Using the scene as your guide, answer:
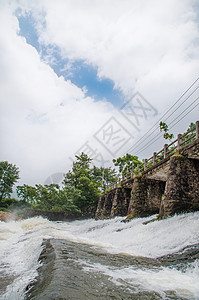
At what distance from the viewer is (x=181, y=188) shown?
10.4m

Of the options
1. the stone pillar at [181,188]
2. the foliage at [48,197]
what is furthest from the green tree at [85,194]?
the stone pillar at [181,188]

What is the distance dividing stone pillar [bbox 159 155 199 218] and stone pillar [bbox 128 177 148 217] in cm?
484

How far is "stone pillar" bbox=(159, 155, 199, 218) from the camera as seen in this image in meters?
9.88

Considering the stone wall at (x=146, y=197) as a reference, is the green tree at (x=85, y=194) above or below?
above

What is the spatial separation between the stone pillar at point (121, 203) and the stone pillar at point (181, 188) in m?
10.7

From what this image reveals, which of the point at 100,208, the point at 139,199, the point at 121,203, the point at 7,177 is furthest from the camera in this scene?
the point at 7,177

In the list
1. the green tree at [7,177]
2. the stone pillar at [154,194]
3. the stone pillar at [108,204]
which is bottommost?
the stone pillar at [154,194]

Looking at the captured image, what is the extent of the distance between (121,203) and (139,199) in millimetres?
5969

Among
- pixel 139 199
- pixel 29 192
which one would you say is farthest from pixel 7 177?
pixel 139 199

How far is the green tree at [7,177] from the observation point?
4161 centimetres

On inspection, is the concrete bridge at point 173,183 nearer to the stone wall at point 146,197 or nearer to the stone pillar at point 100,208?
the stone wall at point 146,197

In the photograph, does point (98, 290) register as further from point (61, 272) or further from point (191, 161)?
point (191, 161)

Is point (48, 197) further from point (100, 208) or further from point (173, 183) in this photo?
point (173, 183)

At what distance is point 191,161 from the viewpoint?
11.2 metres
